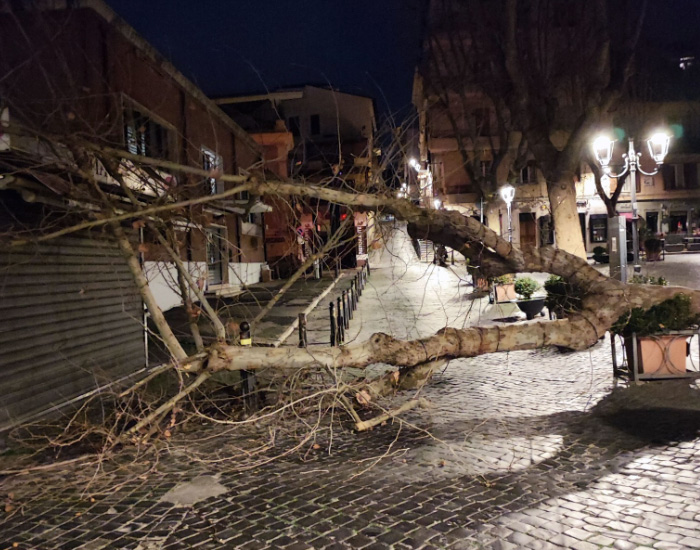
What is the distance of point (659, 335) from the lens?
21.4 feet

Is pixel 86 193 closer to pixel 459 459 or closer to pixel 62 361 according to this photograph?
pixel 62 361

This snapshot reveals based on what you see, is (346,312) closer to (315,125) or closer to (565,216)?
(565,216)

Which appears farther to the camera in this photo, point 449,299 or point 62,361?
point 449,299

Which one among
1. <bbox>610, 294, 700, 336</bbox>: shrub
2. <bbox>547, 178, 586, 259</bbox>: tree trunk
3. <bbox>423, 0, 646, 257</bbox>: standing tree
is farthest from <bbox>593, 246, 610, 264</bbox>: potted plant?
<bbox>610, 294, 700, 336</bbox>: shrub

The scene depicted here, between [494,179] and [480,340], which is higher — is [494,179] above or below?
above

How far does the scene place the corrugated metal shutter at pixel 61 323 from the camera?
5996 mm

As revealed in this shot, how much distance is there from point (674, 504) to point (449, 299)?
13.6 meters

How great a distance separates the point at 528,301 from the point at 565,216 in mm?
2302

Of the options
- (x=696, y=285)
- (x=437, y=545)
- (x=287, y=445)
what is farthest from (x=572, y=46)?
(x=437, y=545)

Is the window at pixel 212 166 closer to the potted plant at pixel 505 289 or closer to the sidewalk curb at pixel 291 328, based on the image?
the sidewalk curb at pixel 291 328

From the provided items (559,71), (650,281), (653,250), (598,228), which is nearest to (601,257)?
(653,250)

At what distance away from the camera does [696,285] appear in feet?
49.4

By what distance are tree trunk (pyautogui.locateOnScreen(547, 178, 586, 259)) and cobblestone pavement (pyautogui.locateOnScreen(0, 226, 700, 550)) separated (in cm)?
595

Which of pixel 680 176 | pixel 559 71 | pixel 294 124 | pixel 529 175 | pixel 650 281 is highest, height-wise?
pixel 294 124
